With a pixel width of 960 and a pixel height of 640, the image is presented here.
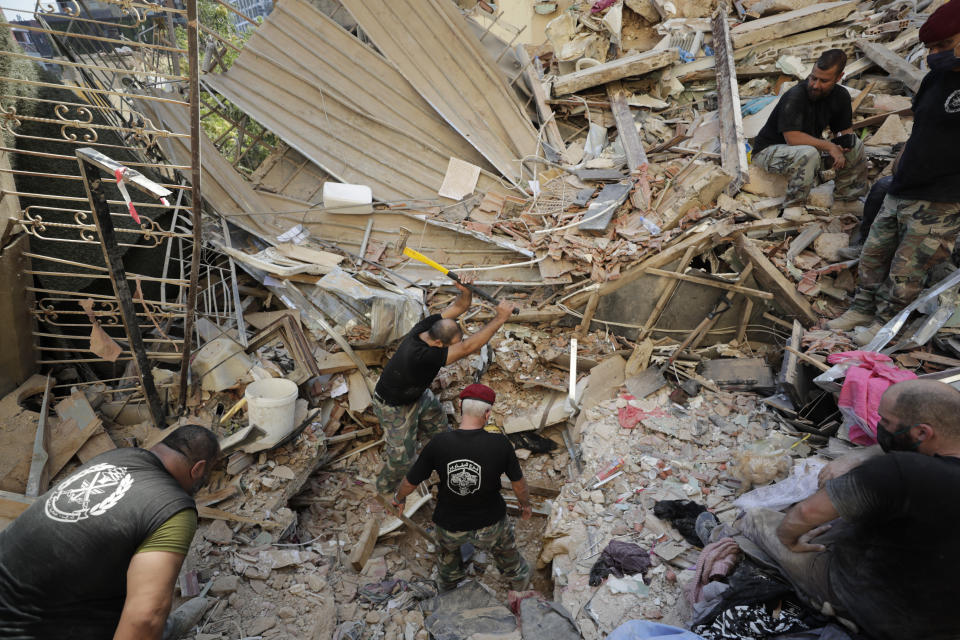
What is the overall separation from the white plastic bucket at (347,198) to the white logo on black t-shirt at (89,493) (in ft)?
15.0

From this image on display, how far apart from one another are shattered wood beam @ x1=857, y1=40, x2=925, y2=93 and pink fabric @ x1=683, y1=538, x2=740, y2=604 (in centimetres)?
625

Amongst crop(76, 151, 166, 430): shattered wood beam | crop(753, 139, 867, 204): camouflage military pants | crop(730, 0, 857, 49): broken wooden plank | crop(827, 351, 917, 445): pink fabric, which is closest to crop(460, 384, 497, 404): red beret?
crop(76, 151, 166, 430): shattered wood beam

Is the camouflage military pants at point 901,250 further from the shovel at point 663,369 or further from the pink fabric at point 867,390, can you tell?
the shovel at point 663,369

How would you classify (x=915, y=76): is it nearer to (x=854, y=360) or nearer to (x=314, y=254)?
(x=854, y=360)

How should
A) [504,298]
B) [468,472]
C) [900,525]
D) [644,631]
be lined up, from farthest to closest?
[504,298] → [468,472] → [644,631] → [900,525]

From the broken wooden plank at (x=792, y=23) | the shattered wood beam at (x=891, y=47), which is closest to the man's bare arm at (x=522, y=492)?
the shattered wood beam at (x=891, y=47)

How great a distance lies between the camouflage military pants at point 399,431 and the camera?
15.9ft

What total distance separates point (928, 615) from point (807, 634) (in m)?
0.56

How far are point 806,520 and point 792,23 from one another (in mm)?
7626

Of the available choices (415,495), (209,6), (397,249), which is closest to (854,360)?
(415,495)

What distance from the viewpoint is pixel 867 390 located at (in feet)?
12.8

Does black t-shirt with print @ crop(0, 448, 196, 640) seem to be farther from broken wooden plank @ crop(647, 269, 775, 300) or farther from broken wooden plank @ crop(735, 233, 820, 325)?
broken wooden plank @ crop(735, 233, 820, 325)

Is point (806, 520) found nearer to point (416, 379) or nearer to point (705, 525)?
point (705, 525)

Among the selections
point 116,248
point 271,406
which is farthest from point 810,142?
point 116,248
